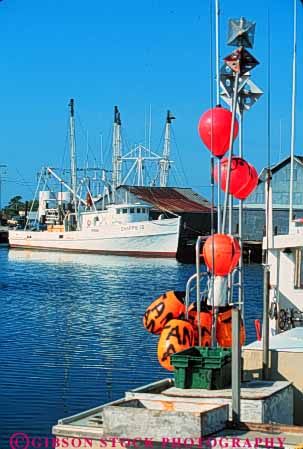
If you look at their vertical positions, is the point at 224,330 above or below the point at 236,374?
above

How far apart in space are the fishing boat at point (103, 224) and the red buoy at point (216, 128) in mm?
60786

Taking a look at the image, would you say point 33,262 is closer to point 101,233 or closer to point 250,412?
point 101,233

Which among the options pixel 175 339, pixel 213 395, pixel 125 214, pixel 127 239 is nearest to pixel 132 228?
pixel 127 239

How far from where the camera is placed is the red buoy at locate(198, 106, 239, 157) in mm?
10000

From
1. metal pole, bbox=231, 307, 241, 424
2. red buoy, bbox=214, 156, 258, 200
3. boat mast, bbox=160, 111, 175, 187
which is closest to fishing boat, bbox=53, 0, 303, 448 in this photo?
metal pole, bbox=231, 307, 241, 424

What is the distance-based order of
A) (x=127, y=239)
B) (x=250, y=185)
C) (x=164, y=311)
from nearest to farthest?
(x=164, y=311) < (x=250, y=185) < (x=127, y=239)

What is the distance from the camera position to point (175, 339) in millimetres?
9562

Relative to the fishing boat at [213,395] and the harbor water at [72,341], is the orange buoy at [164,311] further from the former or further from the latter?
the harbor water at [72,341]

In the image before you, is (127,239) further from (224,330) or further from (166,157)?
(224,330)

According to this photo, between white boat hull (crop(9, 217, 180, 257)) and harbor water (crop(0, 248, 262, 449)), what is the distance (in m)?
19.5

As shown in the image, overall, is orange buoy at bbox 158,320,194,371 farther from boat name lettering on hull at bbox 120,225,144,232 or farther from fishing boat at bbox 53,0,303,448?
boat name lettering on hull at bbox 120,225,144,232

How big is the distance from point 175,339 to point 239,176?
2.27 m

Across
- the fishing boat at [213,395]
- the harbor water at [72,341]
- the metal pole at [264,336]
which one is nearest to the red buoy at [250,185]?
the fishing boat at [213,395]

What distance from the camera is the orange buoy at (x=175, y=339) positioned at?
31.3ft
